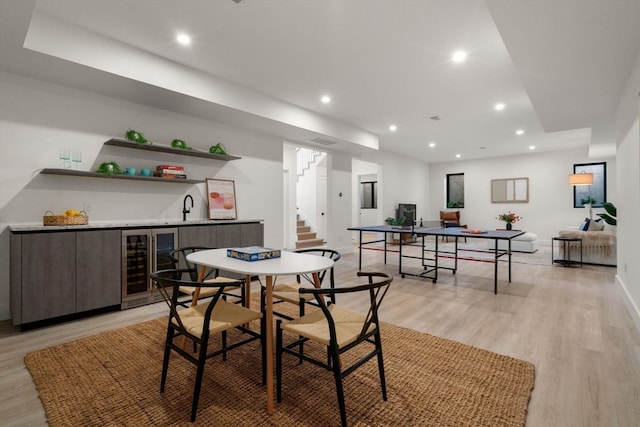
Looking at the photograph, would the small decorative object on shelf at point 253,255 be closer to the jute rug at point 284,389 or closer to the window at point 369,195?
the jute rug at point 284,389

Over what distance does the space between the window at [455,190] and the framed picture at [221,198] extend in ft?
28.7

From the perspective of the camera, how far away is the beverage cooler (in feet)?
11.2

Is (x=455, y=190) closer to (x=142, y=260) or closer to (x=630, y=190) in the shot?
(x=630, y=190)

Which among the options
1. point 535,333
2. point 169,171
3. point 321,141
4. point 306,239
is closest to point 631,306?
point 535,333

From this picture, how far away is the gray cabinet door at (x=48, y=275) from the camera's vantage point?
2801mm

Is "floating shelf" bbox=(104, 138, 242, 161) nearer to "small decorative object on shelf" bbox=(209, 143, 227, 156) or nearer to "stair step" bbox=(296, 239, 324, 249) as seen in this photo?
"small decorative object on shelf" bbox=(209, 143, 227, 156)

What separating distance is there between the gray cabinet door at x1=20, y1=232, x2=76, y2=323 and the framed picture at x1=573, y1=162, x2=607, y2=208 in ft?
37.7

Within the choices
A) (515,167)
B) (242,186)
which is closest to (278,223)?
(242,186)

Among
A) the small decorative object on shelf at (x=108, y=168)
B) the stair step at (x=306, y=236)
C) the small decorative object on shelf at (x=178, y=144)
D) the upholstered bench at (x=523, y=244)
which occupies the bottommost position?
the upholstered bench at (x=523, y=244)

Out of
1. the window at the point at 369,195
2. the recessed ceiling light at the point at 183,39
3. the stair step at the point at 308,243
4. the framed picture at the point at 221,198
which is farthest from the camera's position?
the window at the point at 369,195

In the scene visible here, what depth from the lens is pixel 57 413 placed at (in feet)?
5.63

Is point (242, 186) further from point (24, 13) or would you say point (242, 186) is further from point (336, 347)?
point (336, 347)

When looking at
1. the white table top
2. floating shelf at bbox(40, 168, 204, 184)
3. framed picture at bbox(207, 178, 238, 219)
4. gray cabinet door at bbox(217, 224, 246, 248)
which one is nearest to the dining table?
the white table top

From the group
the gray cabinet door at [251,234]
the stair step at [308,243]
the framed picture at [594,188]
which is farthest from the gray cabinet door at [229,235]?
the framed picture at [594,188]
